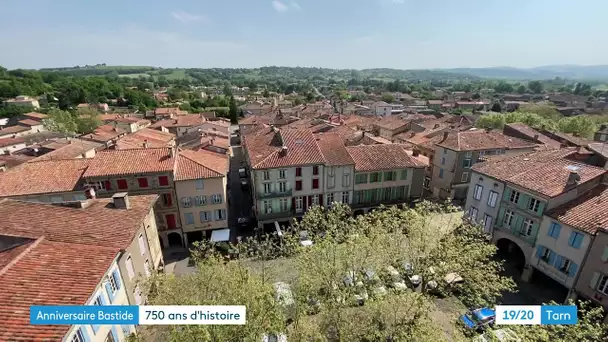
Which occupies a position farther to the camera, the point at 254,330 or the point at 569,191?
the point at 569,191

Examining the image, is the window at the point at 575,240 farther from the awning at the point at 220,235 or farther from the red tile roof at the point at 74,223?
the red tile roof at the point at 74,223

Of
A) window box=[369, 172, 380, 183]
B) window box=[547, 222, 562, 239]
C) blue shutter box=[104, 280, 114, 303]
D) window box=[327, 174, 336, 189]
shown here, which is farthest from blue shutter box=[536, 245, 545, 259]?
blue shutter box=[104, 280, 114, 303]

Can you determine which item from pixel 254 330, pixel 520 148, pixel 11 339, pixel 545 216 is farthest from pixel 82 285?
pixel 520 148

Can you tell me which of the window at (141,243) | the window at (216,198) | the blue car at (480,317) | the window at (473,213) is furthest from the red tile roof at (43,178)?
the window at (473,213)

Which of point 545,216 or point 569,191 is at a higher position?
point 569,191

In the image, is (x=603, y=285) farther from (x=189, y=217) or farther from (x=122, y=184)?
(x=122, y=184)

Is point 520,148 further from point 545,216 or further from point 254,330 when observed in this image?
point 254,330

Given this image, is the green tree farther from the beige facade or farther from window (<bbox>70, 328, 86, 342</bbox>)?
window (<bbox>70, 328, 86, 342</bbox>)
